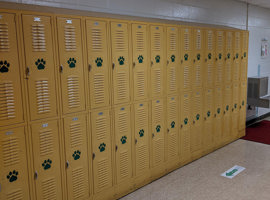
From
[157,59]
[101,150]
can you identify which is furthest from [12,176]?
[157,59]

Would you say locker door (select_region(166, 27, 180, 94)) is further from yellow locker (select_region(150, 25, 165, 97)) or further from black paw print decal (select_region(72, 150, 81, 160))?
black paw print decal (select_region(72, 150, 81, 160))

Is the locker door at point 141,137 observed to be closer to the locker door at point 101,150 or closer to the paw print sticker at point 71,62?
the locker door at point 101,150

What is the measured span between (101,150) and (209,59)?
306 centimetres

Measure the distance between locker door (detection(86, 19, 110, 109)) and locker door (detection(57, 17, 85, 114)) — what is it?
14 cm

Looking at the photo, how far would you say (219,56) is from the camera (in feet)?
18.7

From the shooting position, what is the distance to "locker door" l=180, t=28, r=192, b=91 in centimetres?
480

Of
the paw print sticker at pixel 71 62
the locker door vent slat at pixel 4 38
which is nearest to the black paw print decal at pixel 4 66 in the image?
the locker door vent slat at pixel 4 38

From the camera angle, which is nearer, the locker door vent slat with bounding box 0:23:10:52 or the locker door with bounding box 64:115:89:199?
the locker door vent slat with bounding box 0:23:10:52

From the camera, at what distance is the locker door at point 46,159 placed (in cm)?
306

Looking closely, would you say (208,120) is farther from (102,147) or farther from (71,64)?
(71,64)

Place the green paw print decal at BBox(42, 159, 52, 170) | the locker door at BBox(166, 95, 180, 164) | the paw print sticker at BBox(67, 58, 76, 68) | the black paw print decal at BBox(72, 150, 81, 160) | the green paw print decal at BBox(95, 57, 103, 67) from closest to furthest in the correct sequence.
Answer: the green paw print decal at BBox(42, 159, 52, 170)
the paw print sticker at BBox(67, 58, 76, 68)
the black paw print decal at BBox(72, 150, 81, 160)
the green paw print decal at BBox(95, 57, 103, 67)
the locker door at BBox(166, 95, 180, 164)

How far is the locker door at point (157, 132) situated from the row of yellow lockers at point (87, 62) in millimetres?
202

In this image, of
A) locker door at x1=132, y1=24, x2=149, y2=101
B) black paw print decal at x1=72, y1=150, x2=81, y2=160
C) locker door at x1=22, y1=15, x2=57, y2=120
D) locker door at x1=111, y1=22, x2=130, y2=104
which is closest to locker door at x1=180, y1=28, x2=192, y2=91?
locker door at x1=132, y1=24, x2=149, y2=101

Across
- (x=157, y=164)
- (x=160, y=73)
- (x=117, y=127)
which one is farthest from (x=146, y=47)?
(x=157, y=164)
